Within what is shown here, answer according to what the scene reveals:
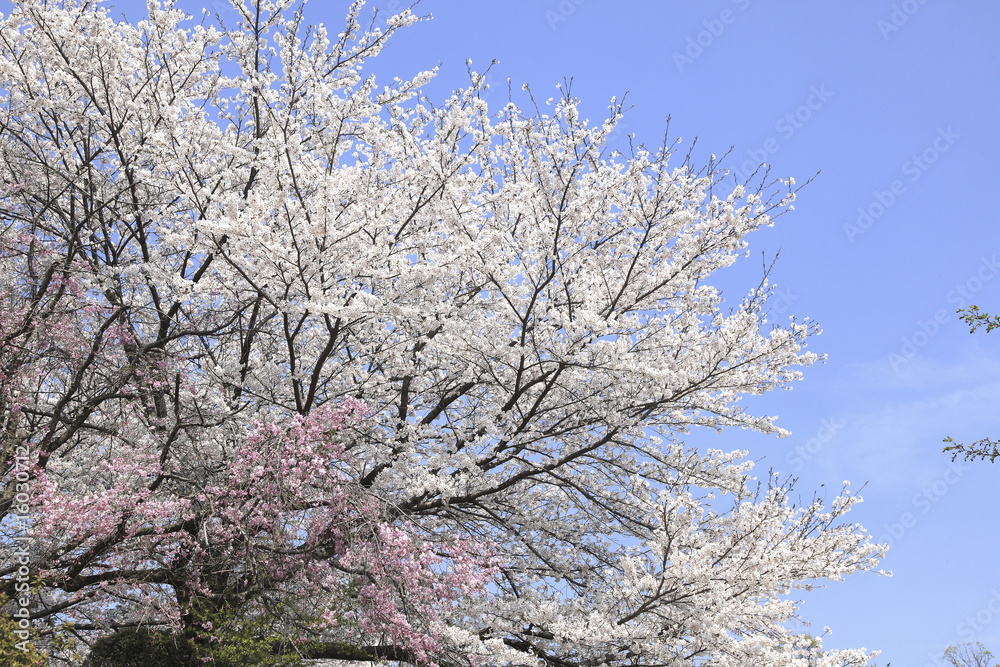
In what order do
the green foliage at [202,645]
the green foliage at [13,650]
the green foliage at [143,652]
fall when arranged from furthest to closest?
the green foliage at [143,652]
the green foliage at [202,645]
the green foliage at [13,650]

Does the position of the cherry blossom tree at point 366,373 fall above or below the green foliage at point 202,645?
above

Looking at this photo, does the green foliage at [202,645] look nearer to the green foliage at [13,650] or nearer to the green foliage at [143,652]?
the green foliage at [143,652]

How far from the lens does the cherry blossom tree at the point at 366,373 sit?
7637mm

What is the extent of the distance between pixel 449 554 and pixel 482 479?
0.88m

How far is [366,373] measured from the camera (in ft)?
30.6

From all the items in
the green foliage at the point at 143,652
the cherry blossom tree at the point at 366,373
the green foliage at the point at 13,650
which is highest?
the cherry blossom tree at the point at 366,373

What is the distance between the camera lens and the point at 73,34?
9.84 m

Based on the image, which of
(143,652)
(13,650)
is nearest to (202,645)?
(143,652)

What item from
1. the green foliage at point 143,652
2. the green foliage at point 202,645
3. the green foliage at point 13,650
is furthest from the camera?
the green foliage at point 143,652

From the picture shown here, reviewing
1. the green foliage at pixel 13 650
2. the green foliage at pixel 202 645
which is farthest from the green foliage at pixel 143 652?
the green foliage at pixel 13 650

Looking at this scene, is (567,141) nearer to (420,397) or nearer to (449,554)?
(420,397)

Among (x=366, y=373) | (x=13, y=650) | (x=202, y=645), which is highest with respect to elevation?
(x=366, y=373)

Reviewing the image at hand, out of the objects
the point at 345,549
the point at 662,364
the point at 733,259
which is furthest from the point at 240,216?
the point at 733,259

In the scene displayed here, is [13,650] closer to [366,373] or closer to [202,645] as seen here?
[202,645]
